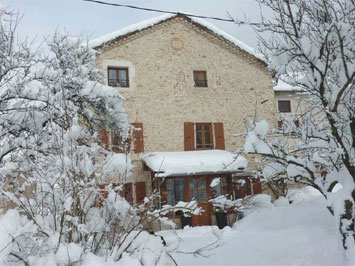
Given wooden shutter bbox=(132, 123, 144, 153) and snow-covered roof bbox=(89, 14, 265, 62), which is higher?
snow-covered roof bbox=(89, 14, 265, 62)

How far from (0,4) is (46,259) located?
5522mm

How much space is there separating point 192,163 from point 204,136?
2030 millimetres

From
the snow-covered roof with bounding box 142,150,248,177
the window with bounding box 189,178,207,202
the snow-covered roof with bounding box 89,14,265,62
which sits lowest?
the window with bounding box 189,178,207,202

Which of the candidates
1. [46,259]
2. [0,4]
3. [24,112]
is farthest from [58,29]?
[46,259]

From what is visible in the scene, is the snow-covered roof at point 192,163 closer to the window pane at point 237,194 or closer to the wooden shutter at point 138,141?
the wooden shutter at point 138,141

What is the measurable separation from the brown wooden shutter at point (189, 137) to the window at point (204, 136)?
31 centimetres

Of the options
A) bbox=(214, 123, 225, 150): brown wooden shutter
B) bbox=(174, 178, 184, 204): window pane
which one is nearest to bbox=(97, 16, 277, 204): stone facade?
bbox=(214, 123, 225, 150): brown wooden shutter

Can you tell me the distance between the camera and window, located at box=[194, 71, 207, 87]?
13.3m

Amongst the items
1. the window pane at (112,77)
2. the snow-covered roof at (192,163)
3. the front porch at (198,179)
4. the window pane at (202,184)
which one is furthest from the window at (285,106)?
the window pane at (112,77)

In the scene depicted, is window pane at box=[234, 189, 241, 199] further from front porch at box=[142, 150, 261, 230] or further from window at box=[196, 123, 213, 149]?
window at box=[196, 123, 213, 149]

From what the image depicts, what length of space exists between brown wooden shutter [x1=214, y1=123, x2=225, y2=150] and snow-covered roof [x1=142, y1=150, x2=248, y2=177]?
1.91 ft

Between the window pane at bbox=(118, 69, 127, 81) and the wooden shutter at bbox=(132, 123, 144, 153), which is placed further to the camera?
the window pane at bbox=(118, 69, 127, 81)

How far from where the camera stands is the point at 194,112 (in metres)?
13.0

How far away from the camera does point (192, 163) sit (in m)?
11.3
